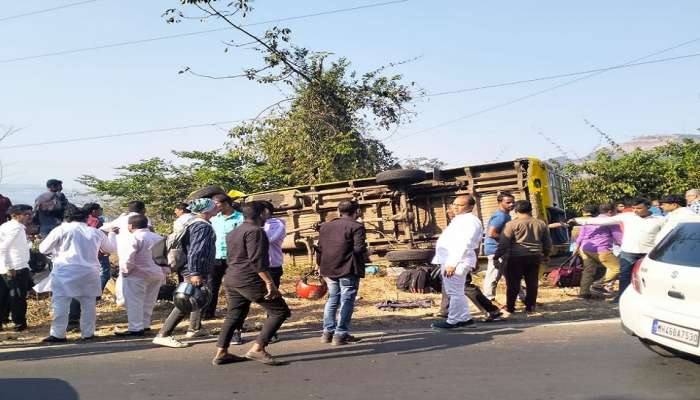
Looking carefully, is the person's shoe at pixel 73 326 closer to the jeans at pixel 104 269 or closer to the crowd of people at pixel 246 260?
the crowd of people at pixel 246 260

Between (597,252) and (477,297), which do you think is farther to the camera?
(597,252)

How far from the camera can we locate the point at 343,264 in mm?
7484

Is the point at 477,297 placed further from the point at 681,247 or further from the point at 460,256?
the point at 681,247

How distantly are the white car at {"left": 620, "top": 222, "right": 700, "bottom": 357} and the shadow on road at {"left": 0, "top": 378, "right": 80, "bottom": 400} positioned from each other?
4898mm

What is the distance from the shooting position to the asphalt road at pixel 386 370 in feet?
18.1

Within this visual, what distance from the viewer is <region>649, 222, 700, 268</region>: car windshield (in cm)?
562

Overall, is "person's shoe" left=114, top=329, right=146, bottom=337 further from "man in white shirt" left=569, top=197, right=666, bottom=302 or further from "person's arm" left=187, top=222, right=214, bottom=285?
"man in white shirt" left=569, top=197, right=666, bottom=302

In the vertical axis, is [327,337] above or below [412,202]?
below

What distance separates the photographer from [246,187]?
810 inches

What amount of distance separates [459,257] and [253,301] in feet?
9.03

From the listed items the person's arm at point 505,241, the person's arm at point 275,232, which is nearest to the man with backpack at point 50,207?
the person's arm at point 275,232

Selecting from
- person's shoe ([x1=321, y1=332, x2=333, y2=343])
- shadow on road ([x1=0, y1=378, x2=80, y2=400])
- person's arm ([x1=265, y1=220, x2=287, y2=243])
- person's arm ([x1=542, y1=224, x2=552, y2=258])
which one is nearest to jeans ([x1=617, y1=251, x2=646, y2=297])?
person's arm ([x1=542, y1=224, x2=552, y2=258])

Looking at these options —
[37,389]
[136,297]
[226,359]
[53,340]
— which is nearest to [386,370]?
[226,359]

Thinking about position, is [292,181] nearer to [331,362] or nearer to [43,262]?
[43,262]
